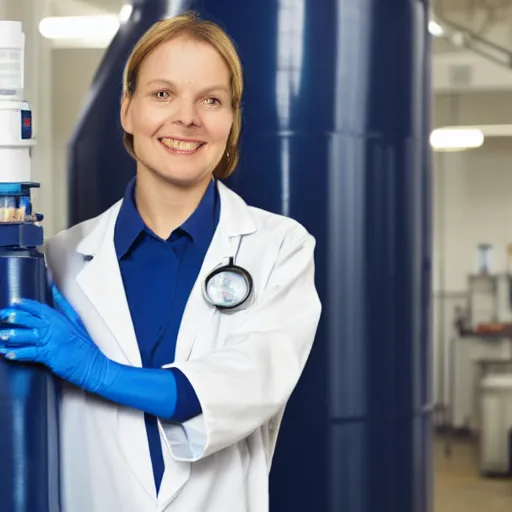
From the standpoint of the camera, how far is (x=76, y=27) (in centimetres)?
312

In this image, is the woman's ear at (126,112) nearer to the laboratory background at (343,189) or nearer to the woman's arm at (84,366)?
the woman's arm at (84,366)

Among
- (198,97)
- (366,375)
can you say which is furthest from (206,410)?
(366,375)

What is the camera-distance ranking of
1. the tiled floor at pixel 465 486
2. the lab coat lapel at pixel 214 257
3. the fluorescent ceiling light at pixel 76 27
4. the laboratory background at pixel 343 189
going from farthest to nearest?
1. the tiled floor at pixel 465 486
2. the fluorescent ceiling light at pixel 76 27
3. the laboratory background at pixel 343 189
4. the lab coat lapel at pixel 214 257

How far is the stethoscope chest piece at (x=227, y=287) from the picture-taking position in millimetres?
1268

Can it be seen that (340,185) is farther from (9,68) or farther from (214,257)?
(9,68)

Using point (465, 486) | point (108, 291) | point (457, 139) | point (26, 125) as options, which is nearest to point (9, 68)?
point (26, 125)

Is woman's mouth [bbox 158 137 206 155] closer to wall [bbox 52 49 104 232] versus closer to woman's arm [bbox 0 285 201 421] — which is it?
woman's arm [bbox 0 285 201 421]

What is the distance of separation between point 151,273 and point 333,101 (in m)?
0.80

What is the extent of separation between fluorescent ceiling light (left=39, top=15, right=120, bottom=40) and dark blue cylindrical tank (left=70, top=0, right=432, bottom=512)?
3.37 ft

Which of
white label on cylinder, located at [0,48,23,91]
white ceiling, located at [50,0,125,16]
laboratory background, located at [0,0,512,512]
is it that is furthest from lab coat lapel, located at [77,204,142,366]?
white ceiling, located at [50,0,125,16]

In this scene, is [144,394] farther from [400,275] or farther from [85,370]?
[400,275]

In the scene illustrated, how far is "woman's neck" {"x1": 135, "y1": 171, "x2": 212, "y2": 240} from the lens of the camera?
1.33m

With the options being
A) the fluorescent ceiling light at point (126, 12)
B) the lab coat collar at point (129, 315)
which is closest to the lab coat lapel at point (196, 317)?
the lab coat collar at point (129, 315)

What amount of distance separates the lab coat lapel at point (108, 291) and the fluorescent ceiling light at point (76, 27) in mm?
1832
